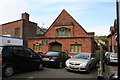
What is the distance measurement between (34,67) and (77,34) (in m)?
16.4

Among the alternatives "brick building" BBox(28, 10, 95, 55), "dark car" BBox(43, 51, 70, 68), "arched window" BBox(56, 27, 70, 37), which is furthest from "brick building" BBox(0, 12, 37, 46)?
"dark car" BBox(43, 51, 70, 68)

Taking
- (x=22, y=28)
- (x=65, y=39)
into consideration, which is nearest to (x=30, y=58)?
(x=65, y=39)

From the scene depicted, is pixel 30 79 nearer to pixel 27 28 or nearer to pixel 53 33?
pixel 53 33

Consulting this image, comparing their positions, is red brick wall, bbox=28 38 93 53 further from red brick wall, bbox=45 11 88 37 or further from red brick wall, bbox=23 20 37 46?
red brick wall, bbox=23 20 37 46

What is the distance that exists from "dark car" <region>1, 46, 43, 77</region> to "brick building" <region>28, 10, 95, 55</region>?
13.2 m

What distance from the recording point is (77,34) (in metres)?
23.6

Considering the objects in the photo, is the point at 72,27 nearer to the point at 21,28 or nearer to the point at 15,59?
the point at 21,28

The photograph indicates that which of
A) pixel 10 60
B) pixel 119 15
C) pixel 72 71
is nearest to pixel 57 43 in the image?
pixel 72 71

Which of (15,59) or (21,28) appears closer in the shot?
(15,59)

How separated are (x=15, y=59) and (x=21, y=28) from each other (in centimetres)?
2182

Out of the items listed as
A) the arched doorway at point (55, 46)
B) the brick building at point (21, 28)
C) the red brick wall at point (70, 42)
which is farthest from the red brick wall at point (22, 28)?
the arched doorway at point (55, 46)

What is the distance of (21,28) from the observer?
27.5 meters

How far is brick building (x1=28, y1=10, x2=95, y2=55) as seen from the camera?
66.5 feet

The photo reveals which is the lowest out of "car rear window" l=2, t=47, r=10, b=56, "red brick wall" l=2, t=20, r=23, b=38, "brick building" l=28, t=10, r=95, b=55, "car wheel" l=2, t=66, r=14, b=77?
"car wheel" l=2, t=66, r=14, b=77
